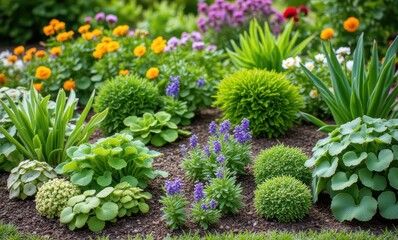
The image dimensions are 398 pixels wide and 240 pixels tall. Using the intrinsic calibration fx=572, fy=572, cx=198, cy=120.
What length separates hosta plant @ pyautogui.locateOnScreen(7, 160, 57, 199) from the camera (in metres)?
4.34

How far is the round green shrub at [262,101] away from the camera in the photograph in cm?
515

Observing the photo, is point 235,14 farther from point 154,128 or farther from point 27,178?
point 27,178

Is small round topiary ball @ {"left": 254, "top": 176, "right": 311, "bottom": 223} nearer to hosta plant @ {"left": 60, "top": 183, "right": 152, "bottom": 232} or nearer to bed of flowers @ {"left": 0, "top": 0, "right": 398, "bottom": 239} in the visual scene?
bed of flowers @ {"left": 0, "top": 0, "right": 398, "bottom": 239}

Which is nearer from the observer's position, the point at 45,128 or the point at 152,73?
the point at 45,128

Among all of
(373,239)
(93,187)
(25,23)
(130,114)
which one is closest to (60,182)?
(93,187)

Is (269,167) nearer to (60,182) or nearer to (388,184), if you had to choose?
(388,184)

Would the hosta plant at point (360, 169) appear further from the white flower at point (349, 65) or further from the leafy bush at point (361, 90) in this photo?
the white flower at point (349, 65)

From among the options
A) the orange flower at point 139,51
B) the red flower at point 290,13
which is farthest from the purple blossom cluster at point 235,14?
the orange flower at point 139,51

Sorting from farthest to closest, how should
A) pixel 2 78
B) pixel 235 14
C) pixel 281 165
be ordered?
pixel 235 14 < pixel 2 78 < pixel 281 165

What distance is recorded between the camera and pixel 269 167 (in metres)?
4.30

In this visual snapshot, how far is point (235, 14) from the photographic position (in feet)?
23.4

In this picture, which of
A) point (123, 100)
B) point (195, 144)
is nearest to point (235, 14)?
point (123, 100)

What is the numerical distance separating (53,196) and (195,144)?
1.10 metres

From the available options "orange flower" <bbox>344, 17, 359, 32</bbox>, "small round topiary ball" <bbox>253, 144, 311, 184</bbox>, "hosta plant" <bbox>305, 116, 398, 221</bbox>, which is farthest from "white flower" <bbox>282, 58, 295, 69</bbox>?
"hosta plant" <bbox>305, 116, 398, 221</bbox>
